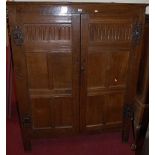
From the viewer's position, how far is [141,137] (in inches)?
79.4

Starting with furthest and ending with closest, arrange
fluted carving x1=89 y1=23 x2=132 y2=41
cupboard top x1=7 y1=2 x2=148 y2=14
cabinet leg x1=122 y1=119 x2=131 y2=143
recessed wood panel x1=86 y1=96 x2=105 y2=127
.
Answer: cabinet leg x1=122 y1=119 x2=131 y2=143 < recessed wood panel x1=86 y1=96 x2=105 y2=127 < fluted carving x1=89 y1=23 x2=132 y2=41 < cupboard top x1=7 y1=2 x2=148 y2=14

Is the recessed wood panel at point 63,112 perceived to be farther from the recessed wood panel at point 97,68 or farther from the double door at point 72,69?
the recessed wood panel at point 97,68

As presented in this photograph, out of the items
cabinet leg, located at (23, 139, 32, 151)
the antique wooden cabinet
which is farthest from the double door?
cabinet leg, located at (23, 139, 32, 151)

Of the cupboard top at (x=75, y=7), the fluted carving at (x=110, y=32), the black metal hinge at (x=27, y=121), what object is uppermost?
the cupboard top at (x=75, y=7)

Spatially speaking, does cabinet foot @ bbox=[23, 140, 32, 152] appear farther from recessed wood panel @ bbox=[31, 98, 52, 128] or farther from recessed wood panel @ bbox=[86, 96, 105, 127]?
recessed wood panel @ bbox=[86, 96, 105, 127]

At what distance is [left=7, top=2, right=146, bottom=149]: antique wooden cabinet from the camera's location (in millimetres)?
1481

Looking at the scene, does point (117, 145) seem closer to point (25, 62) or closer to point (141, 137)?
point (141, 137)

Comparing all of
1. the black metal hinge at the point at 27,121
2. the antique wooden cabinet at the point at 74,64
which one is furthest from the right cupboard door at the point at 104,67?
the black metal hinge at the point at 27,121

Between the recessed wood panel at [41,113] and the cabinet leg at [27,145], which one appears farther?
the cabinet leg at [27,145]

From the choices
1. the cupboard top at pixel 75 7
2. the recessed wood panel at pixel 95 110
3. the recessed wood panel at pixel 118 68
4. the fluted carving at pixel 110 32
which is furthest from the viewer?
the recessed wood panel at pixel 95 110

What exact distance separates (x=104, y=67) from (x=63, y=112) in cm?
54

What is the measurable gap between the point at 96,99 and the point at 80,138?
0.55m

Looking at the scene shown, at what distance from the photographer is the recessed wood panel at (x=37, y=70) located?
157 centimetres
